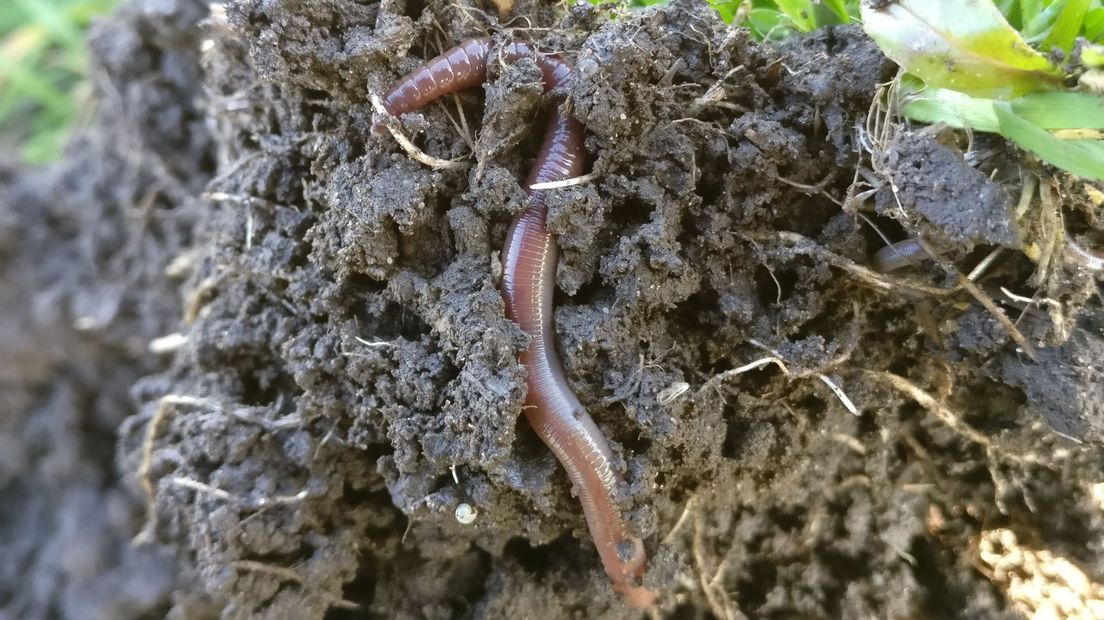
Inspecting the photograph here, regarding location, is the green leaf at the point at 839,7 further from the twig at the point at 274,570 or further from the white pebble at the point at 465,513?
the twig at the point at 274,570

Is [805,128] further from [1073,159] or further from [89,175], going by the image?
[89,175]

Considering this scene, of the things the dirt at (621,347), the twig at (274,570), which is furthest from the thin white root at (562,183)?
the twig at (274,570)

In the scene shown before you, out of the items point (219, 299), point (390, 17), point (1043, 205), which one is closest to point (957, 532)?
point (1043, 205)

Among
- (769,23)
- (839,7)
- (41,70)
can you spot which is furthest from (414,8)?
(41,70)

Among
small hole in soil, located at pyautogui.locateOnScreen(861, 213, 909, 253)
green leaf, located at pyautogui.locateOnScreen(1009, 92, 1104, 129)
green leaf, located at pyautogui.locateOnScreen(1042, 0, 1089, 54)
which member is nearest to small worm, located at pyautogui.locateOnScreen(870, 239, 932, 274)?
small hole in soil, located at pyautogui.locateOnScreen(861, 213, 909, 253)

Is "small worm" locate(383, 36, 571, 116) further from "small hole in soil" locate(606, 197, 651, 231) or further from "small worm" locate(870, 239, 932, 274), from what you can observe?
"small worm" locate(870, 239, 932, 274)

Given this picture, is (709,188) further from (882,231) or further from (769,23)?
(769,23)
